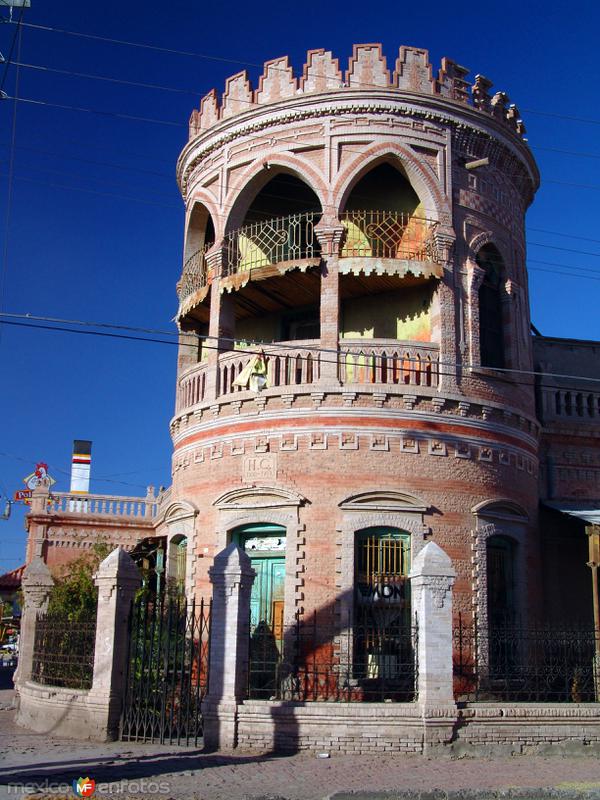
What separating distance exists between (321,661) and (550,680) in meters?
4.49

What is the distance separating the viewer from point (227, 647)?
45.9 ft

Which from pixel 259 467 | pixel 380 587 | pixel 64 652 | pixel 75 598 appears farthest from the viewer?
pixel 75 598

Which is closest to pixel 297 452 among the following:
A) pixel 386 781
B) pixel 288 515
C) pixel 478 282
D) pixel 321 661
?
pixel 288 515

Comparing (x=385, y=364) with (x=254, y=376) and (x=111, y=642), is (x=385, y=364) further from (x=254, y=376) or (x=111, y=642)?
(x=111, y=642)

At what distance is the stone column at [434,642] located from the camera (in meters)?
13.5

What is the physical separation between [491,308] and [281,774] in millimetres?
12710

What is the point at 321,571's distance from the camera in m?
17.7

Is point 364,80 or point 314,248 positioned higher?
point 364,80

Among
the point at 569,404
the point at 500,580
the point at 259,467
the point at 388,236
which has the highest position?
the point at 388,236

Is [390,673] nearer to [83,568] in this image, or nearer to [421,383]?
[421,383]

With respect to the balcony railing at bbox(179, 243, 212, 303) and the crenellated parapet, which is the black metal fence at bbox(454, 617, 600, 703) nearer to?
the balcony railing at bbox(179, 243, 212, 303)

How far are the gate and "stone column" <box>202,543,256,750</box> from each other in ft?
1.14

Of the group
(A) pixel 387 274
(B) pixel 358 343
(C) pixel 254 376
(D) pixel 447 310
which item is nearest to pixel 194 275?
(C) pixel 254 376

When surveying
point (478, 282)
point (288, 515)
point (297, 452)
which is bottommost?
point (288, 515)
